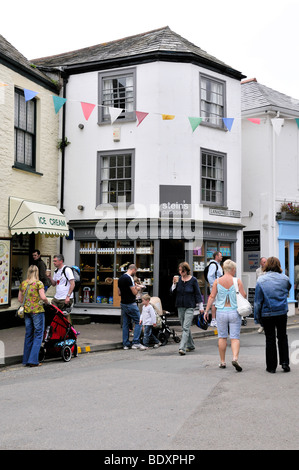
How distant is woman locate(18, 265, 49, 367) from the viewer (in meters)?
9.51

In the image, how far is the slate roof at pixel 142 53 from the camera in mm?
16281

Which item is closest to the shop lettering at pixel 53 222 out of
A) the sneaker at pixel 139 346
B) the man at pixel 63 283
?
the man at pixel 63 283

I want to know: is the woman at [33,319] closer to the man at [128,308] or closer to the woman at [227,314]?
the man at [128,308]

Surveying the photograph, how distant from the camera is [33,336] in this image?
381 inches

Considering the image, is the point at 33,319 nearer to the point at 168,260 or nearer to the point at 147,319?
the point at 147,319

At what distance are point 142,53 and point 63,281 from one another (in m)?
8.25

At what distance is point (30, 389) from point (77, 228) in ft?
32.1

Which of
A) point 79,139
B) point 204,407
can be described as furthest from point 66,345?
point 79,139

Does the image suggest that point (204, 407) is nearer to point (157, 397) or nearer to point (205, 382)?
point (157, 397)

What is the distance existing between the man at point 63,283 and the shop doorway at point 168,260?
6198mm

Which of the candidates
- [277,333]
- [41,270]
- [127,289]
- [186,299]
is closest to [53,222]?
[41,270]

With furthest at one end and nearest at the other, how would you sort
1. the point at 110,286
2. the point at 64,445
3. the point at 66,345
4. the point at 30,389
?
the point at 110,286, the point at 66,345, the point at 30,389, the point at 64,445

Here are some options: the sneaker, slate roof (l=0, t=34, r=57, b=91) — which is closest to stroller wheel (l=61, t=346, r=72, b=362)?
the sneaker
